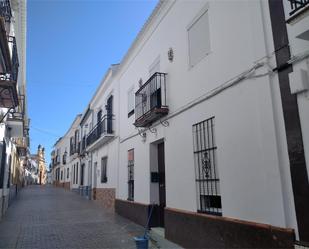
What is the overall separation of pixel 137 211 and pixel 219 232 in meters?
4.83

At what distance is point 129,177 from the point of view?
1098 centimetres

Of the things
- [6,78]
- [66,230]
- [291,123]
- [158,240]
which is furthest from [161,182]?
[291,123]

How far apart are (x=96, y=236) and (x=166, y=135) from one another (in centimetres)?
323

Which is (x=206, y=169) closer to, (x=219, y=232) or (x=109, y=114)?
(x=219, y=232)

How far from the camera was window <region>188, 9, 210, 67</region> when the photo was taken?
20.9ft

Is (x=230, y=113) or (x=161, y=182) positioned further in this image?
(x=161, y=182)

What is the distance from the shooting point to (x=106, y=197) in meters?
14.1

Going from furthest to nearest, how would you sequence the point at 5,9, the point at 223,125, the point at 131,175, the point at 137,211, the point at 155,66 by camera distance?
the point at 131,175
the point at 137,211
the point at 155,66
the point at 5,9
the point at 223,125

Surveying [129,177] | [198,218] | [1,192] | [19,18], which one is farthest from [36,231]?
[19,18]

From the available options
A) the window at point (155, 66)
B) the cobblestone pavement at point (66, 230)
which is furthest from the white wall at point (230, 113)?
the cobblestone pavement at point (66, 230)

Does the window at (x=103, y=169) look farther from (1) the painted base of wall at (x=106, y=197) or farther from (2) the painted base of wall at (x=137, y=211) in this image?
(2) the painted base of wall at (x=137, y=211)

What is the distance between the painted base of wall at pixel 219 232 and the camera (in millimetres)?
4083

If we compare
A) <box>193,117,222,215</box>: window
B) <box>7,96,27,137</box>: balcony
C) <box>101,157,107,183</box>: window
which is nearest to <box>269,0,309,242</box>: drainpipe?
<box>193,117,222,215</box>: window

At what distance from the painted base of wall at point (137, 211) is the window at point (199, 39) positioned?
4413mm
